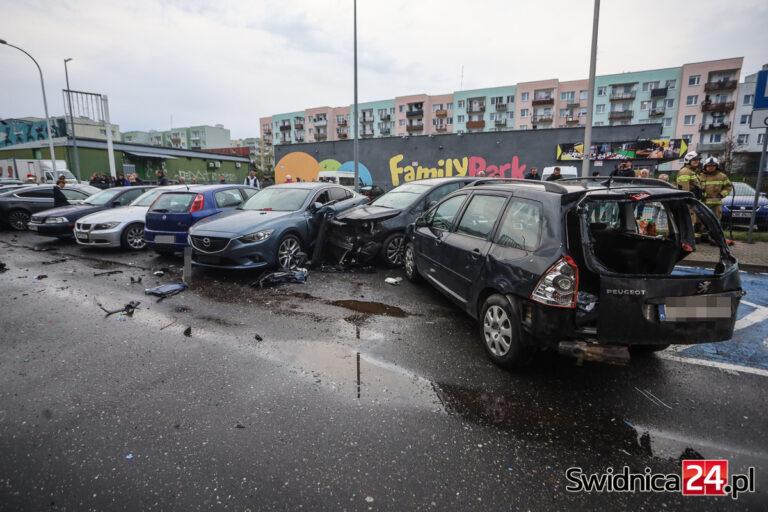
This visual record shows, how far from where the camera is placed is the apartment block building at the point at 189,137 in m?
100

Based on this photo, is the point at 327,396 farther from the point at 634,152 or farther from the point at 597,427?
the point at 634,152

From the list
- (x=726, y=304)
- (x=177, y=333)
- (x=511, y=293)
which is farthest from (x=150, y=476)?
(x=726, y=304)

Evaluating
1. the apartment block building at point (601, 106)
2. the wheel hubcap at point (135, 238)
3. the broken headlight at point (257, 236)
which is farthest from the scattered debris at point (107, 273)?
the apartment block building at point (601, 106)

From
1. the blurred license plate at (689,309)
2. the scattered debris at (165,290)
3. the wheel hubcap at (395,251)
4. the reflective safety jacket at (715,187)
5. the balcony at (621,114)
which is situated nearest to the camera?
the blurred license plate at (689,309)

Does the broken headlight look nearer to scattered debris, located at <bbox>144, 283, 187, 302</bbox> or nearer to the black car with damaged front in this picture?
scattered debris, located at <bbox>144, 283, 187, 302</bbox>

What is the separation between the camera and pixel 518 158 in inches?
913

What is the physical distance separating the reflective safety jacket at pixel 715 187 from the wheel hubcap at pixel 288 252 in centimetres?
919

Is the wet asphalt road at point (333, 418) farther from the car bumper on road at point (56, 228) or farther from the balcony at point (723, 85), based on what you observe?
the balcony at point (723, 85)

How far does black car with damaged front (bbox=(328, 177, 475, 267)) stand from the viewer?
7016mm

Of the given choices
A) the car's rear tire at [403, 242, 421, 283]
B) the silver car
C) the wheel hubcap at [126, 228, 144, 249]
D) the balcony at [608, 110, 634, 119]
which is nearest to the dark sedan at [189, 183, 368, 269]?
the car's rear tire at [403, 242, 421, 283]

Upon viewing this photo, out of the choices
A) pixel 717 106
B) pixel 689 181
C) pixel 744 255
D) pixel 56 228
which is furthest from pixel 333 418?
pixel 717 106

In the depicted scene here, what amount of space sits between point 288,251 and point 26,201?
1138 centimetres

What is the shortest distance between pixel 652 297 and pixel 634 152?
23.0 meters

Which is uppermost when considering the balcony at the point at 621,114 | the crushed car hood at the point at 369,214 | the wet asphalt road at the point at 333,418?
the balcony at the point at 621,114
